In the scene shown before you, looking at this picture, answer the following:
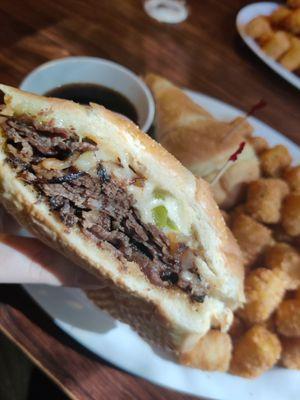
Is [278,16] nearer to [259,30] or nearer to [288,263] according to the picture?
[259,30]

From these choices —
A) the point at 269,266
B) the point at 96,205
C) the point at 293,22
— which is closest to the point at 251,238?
the point at 269,266

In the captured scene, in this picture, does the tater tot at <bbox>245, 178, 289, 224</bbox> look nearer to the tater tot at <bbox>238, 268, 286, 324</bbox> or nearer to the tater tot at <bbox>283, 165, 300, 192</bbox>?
the tater tot at <bbox>283, 165, 300, 192</bbox>

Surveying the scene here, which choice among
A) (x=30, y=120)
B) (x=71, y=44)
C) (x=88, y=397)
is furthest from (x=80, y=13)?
(x=88, y=397)

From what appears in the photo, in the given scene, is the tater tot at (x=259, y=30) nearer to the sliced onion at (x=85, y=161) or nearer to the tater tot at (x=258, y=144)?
the tater tot at (x=258, y=144)

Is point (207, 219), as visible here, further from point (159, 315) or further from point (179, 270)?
point (159, 315)

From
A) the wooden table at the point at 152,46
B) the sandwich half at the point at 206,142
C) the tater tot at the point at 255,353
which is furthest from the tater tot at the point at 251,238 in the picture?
the wooden table at the point at 152,46
